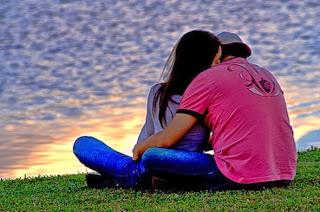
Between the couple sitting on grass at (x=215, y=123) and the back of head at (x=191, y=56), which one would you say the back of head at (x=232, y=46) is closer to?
the couple sitting on grass at (x=215, y=123)

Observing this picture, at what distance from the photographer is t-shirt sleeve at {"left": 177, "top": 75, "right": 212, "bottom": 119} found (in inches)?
199

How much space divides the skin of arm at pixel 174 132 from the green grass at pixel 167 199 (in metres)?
0.49

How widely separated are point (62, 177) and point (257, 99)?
12.4ft

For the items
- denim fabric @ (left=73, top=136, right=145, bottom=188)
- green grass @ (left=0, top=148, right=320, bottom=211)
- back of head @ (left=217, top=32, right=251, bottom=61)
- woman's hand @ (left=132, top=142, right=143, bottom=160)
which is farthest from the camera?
denim fabric @ (left=73, top=136, right=145, bottom=188)

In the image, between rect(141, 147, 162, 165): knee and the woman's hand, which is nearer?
rect(141, 147, 162, 165): knee

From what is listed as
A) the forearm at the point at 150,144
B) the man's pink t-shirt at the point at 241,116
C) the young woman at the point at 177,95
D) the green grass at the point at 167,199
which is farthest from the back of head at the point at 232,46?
the green grass at the point at 167,199

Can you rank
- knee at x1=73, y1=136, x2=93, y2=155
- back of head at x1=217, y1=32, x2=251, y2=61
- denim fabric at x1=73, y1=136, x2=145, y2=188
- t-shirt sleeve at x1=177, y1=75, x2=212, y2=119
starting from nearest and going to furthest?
t-shirt sleeve at x1=177, y1=75, x2=212, y2=119 → back of head at x1=217, y1=32, x2=251, y2=61 → denim fabric at x1=73, y1=136, x2=145, y2=188 → knee at x1=73, y1=136, x2=93, y2=155

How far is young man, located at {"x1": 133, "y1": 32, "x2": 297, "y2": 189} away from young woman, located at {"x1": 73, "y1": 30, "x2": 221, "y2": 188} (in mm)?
148

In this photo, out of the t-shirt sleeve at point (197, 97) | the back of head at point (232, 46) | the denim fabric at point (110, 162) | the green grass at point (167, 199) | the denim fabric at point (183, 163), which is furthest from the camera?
the denim fabric at point (110, 162)

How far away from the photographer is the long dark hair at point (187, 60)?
523 cm

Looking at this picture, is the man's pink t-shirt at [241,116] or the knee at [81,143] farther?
the knee at [81,143]

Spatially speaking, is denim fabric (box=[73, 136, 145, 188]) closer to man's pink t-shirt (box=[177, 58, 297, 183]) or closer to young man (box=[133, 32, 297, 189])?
young man (box=[133, 32, 297, 189])

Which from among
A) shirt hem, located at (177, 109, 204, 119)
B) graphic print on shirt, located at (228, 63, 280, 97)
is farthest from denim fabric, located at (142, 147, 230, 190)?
graphic print on shirt, located at (228, 63, 280, 97)

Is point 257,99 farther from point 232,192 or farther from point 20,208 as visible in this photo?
point 20,208
